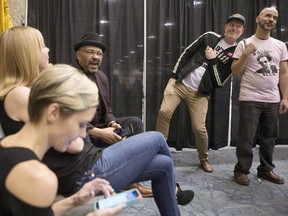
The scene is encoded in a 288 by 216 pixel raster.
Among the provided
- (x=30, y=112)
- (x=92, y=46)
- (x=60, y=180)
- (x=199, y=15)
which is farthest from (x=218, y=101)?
(x=30, y=112)

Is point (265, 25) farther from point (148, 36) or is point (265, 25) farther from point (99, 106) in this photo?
point (99, 106)

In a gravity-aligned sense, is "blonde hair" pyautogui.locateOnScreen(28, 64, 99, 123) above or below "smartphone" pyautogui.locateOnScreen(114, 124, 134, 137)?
above

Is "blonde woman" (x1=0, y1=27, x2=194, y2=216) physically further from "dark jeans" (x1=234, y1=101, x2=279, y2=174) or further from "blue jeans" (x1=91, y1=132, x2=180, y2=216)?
"dark jeans" (x1=234, y1=101, x2=279, y2=174)

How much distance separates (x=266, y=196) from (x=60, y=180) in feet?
5.78

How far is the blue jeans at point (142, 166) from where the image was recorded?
1271mm

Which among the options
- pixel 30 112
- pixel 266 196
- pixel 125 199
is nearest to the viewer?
pixel 30 112

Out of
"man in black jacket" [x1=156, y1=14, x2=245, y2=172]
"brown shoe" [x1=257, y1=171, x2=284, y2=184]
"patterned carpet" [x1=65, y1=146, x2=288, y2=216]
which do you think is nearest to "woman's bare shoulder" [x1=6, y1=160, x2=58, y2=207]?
"patterned carpet" [x1=65, y1=146, x2=288, y2=216]

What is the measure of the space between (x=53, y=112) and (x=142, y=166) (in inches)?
27.0

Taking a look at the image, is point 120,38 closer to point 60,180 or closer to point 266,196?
point 266,196

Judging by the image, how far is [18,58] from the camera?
3.88 ft

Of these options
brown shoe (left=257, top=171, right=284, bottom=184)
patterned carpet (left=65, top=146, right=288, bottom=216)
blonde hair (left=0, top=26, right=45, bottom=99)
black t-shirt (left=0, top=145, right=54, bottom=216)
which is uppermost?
blonde hair (left=0, top=26, right=45, bottom=99)

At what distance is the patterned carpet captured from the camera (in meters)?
2.03

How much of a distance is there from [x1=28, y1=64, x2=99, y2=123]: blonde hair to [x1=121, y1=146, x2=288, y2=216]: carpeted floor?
140 cm

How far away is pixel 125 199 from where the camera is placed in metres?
0.95
